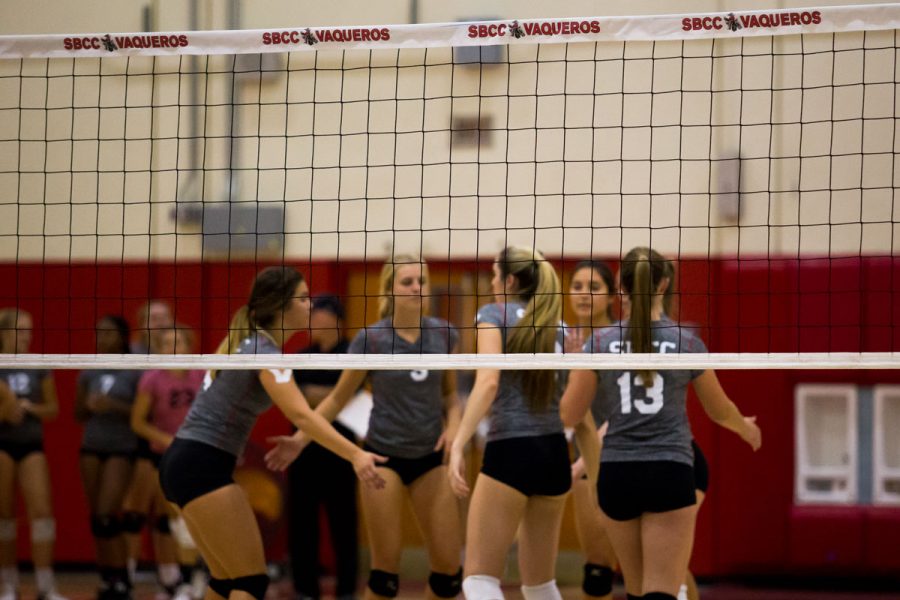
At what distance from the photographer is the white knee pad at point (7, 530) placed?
7984mm

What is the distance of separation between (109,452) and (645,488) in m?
4.61

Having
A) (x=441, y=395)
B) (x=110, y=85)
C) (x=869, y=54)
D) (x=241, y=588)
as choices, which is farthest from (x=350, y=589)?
(x=869, y=54)

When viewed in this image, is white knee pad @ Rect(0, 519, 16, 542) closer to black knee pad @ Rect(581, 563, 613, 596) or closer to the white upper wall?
the white upper wall

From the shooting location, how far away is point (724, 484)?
8711 millimetres

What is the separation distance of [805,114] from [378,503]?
5159 mm

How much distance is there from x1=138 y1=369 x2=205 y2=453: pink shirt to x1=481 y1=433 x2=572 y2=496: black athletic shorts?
3.46 m

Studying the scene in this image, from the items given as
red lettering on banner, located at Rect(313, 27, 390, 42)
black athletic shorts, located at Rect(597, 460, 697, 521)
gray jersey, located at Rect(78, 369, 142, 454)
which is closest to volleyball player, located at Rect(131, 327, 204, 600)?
gray jersey, located at Rect(78, 369, 142, 454)

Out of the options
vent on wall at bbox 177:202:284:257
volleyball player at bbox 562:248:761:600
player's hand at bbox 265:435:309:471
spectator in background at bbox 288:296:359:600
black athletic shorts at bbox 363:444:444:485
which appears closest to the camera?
volleyball player at bbox 562:248:761:600

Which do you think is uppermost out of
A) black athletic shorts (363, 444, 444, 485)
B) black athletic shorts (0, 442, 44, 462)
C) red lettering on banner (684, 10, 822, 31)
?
red lettering on banner (684, 10, 822, 31)

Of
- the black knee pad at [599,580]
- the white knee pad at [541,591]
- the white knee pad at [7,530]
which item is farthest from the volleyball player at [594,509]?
the white knee pad at [7,530]

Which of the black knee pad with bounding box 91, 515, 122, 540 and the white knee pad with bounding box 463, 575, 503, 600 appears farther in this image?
the black knee pad with bounding box 91, 515, 122, 540

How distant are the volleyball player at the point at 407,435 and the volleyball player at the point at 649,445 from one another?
3.24 feet

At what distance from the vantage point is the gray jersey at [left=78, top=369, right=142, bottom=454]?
315 inches

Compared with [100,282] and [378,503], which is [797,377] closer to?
[378,503]
